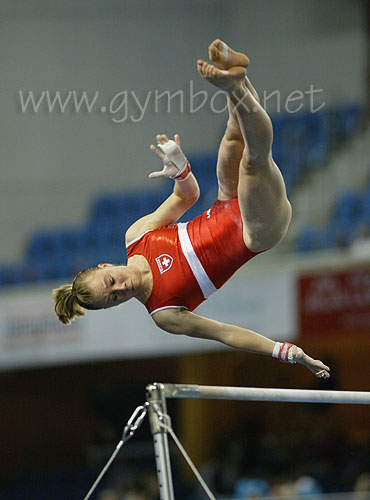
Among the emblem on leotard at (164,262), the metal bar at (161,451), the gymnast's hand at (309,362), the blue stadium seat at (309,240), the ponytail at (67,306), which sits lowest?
the metal bar at (161,451)

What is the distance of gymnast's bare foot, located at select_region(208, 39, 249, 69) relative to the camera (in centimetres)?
422

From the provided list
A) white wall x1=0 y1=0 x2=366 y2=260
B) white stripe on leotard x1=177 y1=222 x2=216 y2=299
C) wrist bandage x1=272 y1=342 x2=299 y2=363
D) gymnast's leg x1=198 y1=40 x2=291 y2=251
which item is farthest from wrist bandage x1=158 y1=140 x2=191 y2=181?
white wall x1=0 y1=0 x2=366 y2=260

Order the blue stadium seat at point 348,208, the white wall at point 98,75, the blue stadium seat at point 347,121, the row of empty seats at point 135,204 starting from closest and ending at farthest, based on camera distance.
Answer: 1. the blue stadium seat at point 348,208
2. the row of empty seats at point 135,204
3. the blue stadium seat at point 347,121
4. the white wall at point 98,75

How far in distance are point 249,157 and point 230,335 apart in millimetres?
927

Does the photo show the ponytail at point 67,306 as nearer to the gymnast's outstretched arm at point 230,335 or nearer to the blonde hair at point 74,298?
the blonde hair at point 74,298

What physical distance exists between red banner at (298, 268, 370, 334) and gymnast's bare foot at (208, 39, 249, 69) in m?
5.51

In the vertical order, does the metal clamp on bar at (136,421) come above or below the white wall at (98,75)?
below

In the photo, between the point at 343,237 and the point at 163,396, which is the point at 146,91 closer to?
the point at 343,237

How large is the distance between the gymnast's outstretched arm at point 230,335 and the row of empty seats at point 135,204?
21.3ft

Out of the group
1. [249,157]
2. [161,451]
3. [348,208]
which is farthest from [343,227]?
[161,451]

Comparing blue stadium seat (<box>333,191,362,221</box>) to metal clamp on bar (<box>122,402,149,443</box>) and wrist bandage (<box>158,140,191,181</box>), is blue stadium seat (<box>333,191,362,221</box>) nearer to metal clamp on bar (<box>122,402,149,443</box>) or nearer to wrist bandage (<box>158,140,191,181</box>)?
wrist bandage (<box>158,140,191,181</box>)

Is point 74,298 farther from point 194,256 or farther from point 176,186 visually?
point 176,186

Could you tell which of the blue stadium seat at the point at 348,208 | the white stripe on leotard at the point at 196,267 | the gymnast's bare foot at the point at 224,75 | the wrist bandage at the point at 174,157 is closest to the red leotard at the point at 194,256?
the white stripe on leotard at the point at 196,267

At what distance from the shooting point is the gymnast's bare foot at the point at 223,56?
4.22 m
